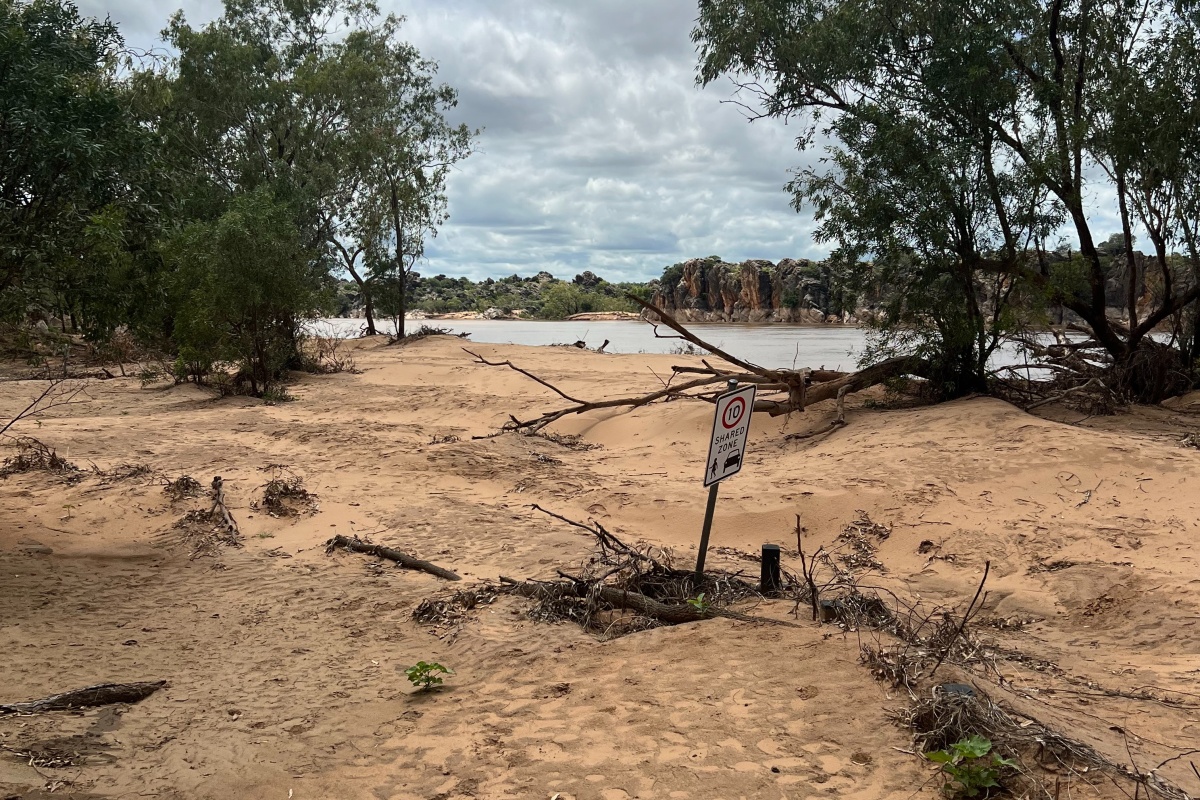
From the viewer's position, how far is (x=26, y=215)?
228 inches

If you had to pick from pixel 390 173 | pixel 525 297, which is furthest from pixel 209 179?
pixel 525 297

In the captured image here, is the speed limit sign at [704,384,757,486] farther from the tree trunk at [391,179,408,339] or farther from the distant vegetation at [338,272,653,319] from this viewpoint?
the distant vegetation at [338,272,653,319]

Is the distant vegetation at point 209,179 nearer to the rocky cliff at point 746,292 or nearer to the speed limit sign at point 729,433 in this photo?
the speed limit sign at point 729,433

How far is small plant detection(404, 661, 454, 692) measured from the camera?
14.2 feet

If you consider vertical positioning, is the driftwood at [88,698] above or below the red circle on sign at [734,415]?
below

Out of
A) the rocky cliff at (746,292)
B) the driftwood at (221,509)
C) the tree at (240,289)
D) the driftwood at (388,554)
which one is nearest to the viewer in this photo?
the driftwood at (388,554)

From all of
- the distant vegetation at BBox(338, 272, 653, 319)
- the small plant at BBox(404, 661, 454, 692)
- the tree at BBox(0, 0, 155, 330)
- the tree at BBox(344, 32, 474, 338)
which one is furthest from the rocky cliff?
the small plant at BBox(404, 661, 454, 692)

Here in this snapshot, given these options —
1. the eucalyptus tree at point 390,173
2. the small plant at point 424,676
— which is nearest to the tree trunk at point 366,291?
the eucalyptus tree at point 390,173

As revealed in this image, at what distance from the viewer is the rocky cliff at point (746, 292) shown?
7394 cm

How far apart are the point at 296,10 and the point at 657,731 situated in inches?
1156

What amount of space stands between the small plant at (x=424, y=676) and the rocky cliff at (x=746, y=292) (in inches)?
2481

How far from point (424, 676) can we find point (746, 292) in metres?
80.0

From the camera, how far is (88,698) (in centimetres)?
412

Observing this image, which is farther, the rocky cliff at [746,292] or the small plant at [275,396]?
the rocky cliff at [746,292]
